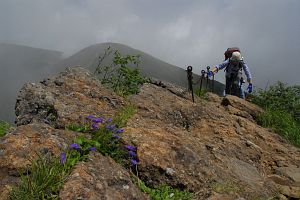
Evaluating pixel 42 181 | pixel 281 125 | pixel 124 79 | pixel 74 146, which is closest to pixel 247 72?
pixel 281 125

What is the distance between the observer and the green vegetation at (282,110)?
1134 cm

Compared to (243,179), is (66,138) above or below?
above

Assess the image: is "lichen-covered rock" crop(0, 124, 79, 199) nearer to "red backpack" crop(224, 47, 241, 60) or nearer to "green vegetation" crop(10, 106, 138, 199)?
"green vegetation" crop(10, 106, 138, 199)

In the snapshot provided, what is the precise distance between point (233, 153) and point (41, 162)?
438 cm

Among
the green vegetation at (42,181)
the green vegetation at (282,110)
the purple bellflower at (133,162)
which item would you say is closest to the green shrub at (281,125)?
the green vegetation at (282,110)

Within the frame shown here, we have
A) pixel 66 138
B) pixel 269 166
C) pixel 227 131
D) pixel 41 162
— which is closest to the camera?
pixel 41 162

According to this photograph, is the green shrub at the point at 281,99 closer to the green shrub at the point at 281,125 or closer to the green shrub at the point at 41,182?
the green shrub at the point at 281,125

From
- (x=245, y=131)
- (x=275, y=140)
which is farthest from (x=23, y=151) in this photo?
(x=275, y=140)

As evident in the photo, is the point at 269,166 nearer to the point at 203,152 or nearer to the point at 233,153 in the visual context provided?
the point at 233,153

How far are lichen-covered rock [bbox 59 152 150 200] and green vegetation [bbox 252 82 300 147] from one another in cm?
668

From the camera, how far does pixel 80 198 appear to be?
4.58 m

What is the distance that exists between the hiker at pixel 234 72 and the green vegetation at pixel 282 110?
0.89 m

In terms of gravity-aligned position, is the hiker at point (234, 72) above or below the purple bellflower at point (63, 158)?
above

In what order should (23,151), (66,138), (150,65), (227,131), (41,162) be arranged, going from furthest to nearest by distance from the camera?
(150,65)
(227,131)
(66,138)
(23,151)
(41,162)
